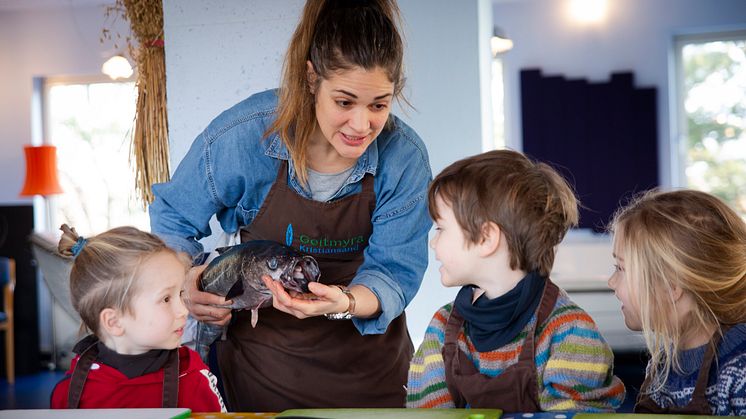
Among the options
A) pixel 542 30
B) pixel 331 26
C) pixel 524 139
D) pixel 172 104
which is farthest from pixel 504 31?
pixel 331 26

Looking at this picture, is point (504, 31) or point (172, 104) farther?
point (504, 31)

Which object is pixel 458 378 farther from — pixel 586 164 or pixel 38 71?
pixel 586 164

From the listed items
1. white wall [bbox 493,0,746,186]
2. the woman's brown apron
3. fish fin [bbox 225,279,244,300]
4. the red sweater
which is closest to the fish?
fish fin [bbox 225,279,244,300]

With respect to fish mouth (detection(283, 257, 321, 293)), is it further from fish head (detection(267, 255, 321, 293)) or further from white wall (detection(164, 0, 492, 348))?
white wall (detection(164, 0, 492, 348))

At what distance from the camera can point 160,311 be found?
1814 millimetres

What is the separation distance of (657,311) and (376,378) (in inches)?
29.2

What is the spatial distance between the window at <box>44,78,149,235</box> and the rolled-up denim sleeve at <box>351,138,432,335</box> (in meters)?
2.53

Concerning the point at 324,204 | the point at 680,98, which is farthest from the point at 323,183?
the point at 680,98

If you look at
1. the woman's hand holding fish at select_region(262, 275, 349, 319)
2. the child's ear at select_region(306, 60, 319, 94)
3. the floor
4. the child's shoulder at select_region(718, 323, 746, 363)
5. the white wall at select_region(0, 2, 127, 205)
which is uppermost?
the white wall at select_region(0, 2, 127, 205)

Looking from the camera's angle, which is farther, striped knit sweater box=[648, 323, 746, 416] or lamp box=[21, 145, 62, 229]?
lamp box=[21, 145, 62, 229]

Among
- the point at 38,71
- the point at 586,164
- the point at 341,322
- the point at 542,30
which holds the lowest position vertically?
the point at 341,322

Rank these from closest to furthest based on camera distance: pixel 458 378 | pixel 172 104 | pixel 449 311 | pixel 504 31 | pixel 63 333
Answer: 1. pixel 458 378
2. pixel 449 311
3. pixel 172 104
4. pixel 63 333
5. pixel 504 31

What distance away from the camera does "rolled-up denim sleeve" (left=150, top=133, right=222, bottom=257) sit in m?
2.03

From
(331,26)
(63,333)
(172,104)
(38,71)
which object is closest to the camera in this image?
(331,26)
